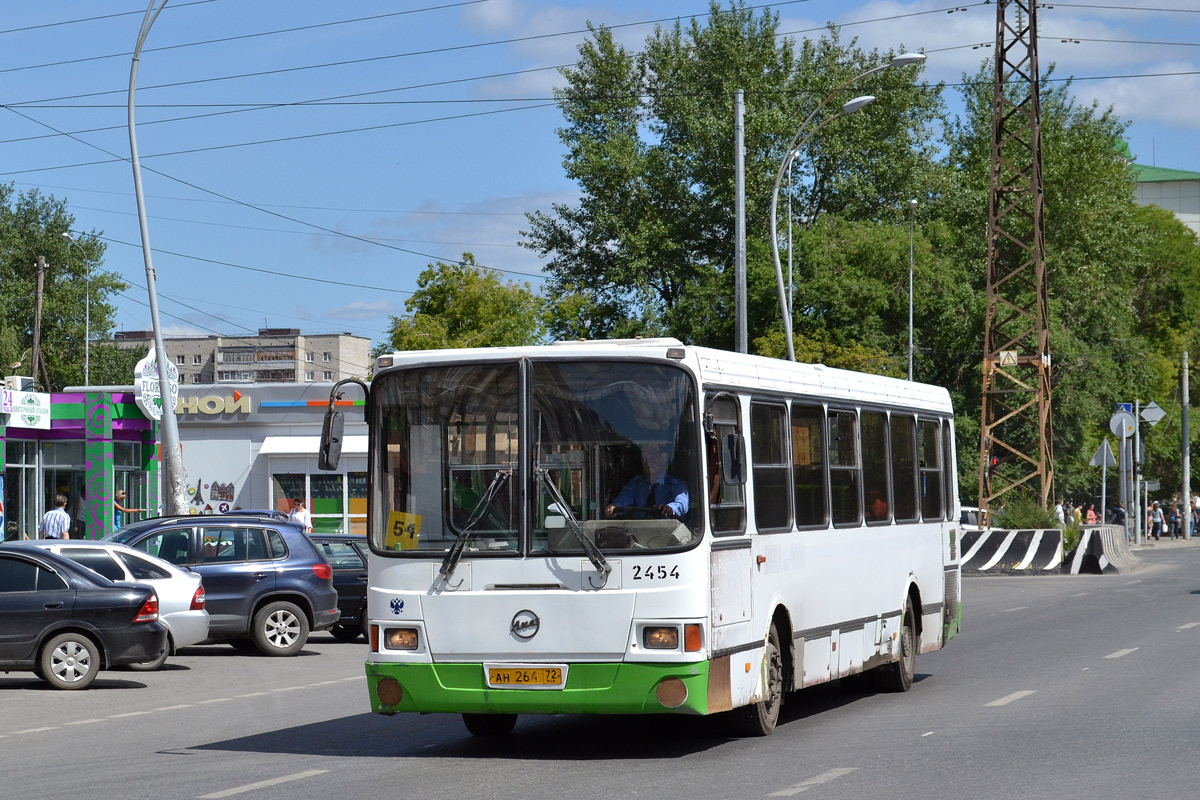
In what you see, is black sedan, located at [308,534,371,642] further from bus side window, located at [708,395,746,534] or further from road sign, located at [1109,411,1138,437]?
road sign, located at [1109,411,1138,437]

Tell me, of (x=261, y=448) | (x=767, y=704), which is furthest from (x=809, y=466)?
(x=261, y=448)

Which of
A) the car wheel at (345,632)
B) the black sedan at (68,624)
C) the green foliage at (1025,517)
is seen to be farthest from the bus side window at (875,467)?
the green foliage at (1025,517)

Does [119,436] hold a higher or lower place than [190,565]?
higher

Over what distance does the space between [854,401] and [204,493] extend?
35.5 m

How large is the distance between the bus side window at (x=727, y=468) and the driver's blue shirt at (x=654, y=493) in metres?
0.22

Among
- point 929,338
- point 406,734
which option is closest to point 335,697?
point 406,734

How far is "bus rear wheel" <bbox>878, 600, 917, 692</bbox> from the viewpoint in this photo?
14.5 meters

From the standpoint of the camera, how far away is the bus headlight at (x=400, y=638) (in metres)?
10.4

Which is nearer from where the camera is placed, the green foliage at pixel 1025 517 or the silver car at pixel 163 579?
the silver car at pixel 163 579

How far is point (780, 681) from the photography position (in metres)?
11.5

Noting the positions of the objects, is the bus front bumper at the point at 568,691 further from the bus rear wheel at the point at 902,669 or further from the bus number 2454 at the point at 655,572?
the bus rear wheel at the point at 902,669

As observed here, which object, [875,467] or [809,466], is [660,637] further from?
[875,467]

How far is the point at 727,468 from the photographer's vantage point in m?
10.2

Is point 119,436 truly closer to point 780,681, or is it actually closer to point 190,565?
point 190,565
